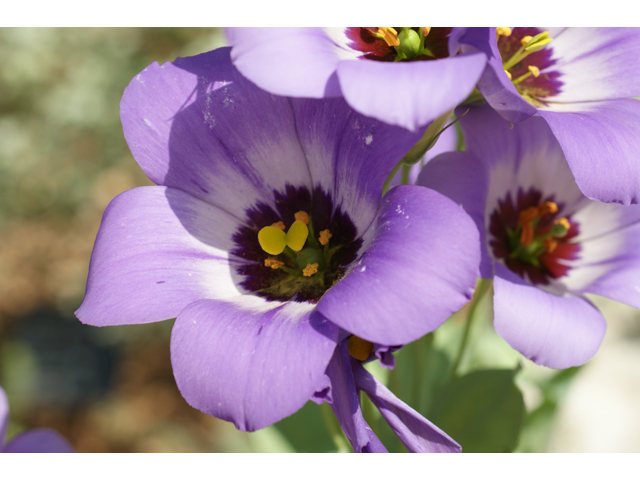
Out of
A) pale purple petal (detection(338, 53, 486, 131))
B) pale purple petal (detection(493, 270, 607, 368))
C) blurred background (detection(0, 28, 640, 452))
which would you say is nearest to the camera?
pale purple petal (detection(338, 53, 486, 131))

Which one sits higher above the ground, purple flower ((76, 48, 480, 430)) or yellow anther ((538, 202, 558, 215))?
purple flower ((76, 48, 480, 430))

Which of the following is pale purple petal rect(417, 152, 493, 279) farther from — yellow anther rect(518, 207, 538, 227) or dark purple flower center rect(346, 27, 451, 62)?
yellow anther rect(518, 207, 538, 227)

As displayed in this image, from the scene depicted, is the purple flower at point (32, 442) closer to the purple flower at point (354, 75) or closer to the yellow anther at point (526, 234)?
the purple flower at point (354, 75)

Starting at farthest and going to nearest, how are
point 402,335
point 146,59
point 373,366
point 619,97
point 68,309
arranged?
point 146,59 → point 68,309 → point 373,366 → point 619,97 → point 402,335

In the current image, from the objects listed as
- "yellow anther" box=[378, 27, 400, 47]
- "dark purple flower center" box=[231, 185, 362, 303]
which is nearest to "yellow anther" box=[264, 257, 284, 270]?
"dark purple flower center" box=[231, 185, 362, 303]

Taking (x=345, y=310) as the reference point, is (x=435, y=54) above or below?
above

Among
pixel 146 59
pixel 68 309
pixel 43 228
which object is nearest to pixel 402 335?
pixel 68 309

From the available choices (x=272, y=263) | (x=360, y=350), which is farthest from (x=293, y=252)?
(x=360, y=350)

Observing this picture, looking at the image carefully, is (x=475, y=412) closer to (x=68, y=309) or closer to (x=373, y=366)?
(x=373, y=366)
